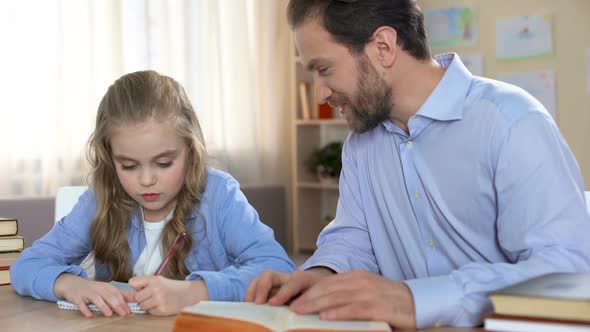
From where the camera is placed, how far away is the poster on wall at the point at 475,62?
189 inches

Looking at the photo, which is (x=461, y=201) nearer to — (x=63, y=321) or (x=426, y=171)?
(x=426, y=171)

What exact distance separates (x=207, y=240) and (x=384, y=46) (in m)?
0.53

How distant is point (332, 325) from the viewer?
0.91 metres

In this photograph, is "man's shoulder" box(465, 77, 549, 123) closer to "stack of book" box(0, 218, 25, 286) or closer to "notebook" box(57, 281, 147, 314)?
"notebook" box(57, 281, 147, 314)

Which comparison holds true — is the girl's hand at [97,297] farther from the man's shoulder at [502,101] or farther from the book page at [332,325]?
the man's shoulder at [502,101]

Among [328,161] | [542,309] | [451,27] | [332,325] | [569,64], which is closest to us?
[542,309]

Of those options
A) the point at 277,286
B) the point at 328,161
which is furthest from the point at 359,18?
the point at 328,161

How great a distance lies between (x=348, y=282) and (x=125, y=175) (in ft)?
2.17

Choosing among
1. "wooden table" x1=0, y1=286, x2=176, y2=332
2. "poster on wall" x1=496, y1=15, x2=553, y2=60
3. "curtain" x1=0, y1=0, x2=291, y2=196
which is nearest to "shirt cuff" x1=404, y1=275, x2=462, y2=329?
"wooden table" x1=0, y1=286, x2=176, y2=332

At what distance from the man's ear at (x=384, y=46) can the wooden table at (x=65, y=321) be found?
63 centimetres

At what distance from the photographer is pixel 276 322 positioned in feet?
3.05

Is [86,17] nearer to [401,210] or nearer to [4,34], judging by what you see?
[4,34]

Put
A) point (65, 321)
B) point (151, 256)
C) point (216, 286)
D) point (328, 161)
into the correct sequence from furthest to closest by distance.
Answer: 1. point (328, 161)
2. point (151, 256)
3. point (216, 286)
4. point (65, 321)

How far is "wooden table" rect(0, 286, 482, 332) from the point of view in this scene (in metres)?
1.08
